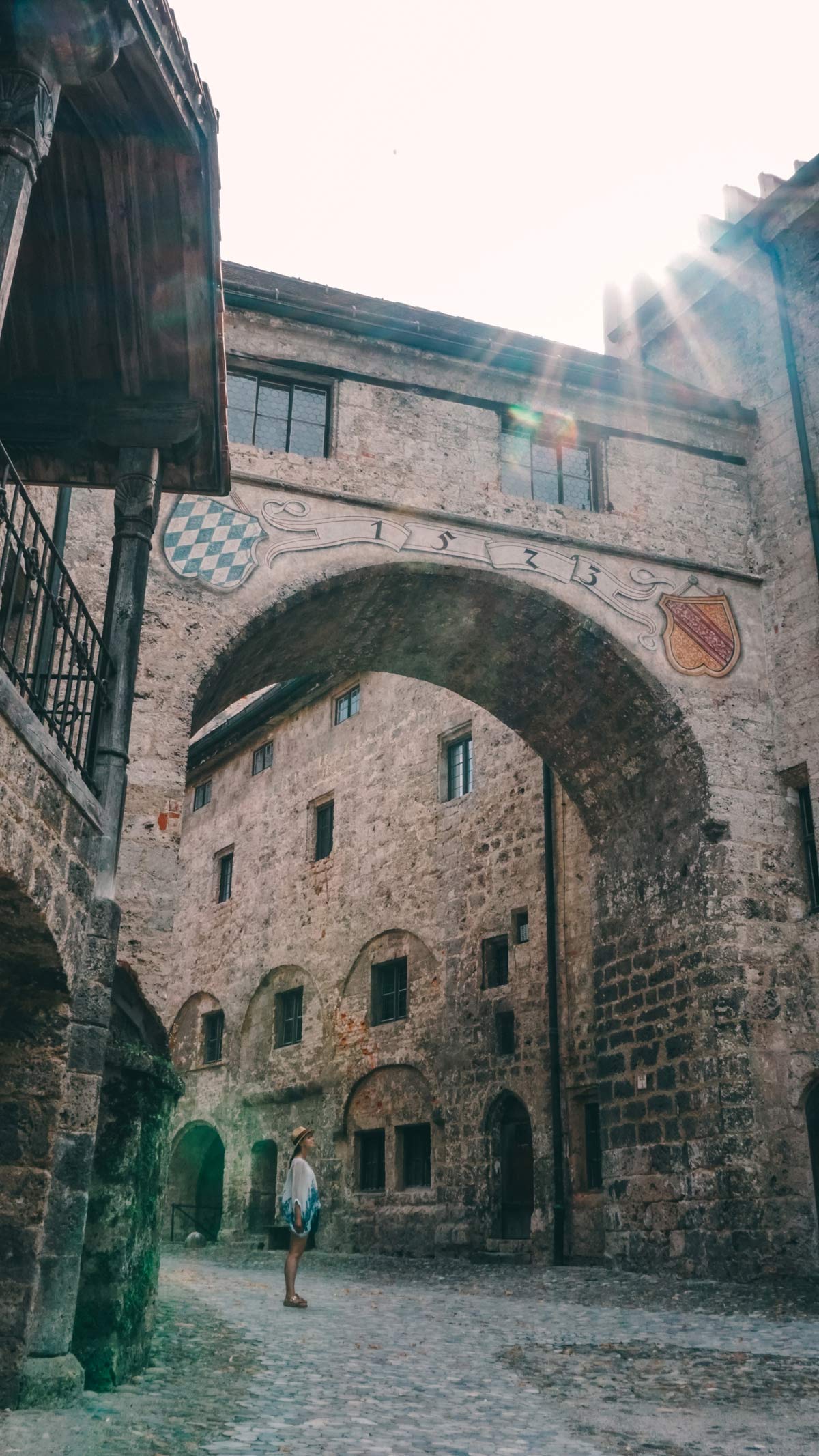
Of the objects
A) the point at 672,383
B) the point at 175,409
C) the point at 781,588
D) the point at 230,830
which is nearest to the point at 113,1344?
the point at 175,409

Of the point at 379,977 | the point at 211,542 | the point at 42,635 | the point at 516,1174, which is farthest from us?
the point at 379,977

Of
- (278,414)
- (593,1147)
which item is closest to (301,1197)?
(593,1147)

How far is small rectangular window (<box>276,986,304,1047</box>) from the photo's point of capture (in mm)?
19062

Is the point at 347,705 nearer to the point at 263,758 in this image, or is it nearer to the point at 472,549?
the point at 263,758

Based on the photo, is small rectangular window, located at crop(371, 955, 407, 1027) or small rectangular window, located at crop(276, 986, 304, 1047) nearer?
small rectangular window, located at crop(371, 955, 407, 1027)

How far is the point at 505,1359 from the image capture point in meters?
6.53

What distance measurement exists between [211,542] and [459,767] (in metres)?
7.28

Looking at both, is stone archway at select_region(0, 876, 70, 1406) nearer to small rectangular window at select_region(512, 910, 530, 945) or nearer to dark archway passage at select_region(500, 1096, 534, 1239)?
dark archway passage at select_region(500, 1096, 534, 1239)

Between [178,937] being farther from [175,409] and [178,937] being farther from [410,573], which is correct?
[175,409]

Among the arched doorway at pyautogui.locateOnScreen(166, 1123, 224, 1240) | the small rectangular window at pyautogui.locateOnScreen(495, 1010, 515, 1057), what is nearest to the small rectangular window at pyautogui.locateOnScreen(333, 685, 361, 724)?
the small rectangular window at pyautogui.locateOnScreen(495, 1010, 515, 1057)

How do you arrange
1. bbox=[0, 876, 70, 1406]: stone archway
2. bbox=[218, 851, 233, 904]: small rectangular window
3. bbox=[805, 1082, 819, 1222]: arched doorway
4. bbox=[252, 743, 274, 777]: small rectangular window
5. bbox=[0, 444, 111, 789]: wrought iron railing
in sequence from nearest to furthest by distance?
bbox=[0, 444, 111, 789]: wrought iron railing → bbox=[0, 876, 70, 1406]: stone archway → bbox=[805, 1082, 819, 1222]: arched doorway → bbox=[252, 743, 274, 777]: small rectangular window → bbox=[218, 851, 233, 904]: small rectangular window

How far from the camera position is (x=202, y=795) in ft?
77.8

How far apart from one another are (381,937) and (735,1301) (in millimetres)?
8647

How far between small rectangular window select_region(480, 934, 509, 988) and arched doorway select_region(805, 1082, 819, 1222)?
16.2 ft
